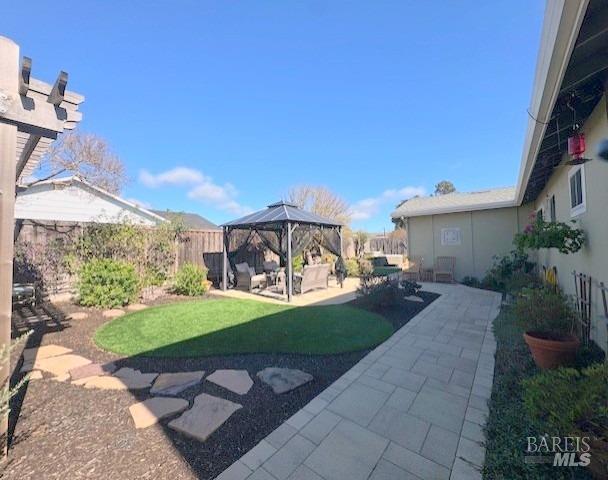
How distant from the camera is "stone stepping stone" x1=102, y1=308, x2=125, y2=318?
5863 millimetres

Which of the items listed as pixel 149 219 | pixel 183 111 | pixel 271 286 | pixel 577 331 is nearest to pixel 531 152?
pixel 577 331

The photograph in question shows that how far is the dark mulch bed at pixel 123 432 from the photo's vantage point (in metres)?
1.91

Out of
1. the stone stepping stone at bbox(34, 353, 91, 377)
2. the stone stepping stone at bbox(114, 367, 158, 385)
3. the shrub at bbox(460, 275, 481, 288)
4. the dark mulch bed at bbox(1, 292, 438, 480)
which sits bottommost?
the dark mulch bed at bbox(1, 292, 438, 480)

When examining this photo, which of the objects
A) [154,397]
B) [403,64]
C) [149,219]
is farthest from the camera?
[149,219]

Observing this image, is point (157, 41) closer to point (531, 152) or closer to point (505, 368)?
point (531, 152)

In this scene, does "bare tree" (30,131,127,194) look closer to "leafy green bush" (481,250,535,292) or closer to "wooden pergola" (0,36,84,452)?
"wooden pergola" (0,36,84,452)

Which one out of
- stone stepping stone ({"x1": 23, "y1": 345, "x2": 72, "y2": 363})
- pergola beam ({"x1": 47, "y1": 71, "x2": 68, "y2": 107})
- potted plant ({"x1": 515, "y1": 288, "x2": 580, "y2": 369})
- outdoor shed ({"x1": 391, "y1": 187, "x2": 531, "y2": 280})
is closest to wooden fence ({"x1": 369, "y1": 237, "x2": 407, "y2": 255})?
outdoor shed ({"x1": 391, "y1": 187, "x2": 531, "y2": 280})

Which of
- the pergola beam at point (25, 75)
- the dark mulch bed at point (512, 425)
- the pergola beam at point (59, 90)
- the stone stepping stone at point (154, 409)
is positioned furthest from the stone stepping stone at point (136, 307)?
the dark mulch bed at point (512, 425)

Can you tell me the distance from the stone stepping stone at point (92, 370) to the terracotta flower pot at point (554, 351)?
207 inches

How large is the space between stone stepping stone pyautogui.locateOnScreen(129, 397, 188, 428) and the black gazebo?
16.8ft

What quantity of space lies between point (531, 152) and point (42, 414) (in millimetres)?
7000

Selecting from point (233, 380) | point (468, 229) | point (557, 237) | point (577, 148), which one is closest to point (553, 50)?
point (577, 148)

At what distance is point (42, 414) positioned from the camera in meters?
2.48

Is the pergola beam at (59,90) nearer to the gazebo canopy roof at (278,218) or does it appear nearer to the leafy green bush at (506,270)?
the gazebo canopy roof at (278,218)
